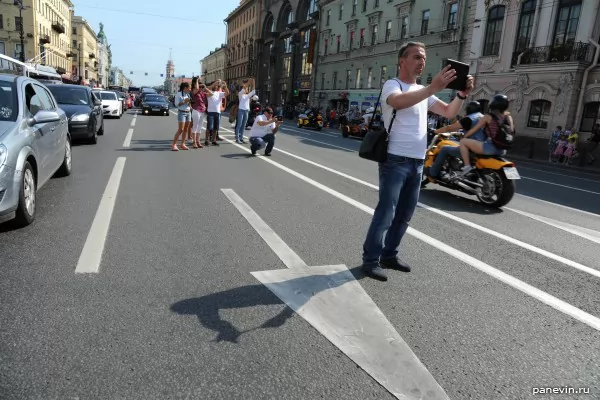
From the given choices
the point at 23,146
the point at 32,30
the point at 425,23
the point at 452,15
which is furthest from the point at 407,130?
the point at 32,30

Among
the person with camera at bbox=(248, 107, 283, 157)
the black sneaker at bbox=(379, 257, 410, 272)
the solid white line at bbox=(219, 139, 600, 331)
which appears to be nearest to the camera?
the solid white line at bbox=(219, 139, 600, 331)

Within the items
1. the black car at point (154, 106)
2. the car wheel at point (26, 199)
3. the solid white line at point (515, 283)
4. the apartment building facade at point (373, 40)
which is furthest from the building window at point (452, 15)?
the car wheel at point (26, 199)

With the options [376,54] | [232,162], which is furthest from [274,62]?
[232,162]

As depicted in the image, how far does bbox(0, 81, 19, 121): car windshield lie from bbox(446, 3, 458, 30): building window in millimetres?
31053

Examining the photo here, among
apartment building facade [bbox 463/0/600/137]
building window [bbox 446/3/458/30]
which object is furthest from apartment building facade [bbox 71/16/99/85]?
apartment building facade [bbox 463/0/600/137]

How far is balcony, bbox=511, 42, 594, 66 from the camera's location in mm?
22156

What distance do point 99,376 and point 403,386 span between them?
5.18ft

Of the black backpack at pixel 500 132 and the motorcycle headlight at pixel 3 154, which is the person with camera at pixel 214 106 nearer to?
the black backpack at pixel 500 132

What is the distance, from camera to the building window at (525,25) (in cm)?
2505

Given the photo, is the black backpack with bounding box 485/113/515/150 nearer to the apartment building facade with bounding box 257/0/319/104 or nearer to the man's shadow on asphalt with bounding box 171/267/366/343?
the man's shadow on asphalt with bounding box 171/267/366/343

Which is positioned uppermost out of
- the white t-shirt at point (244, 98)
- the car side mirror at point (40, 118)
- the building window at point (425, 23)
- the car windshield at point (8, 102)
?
the building window at point (425, 23)

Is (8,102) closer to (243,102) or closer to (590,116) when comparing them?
(243,102)

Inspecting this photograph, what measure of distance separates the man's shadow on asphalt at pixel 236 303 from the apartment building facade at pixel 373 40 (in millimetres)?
24880

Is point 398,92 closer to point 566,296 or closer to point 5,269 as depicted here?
point 566,296
